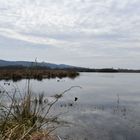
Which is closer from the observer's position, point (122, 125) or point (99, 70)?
point (122, 125)

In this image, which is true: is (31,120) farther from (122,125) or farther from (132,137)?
(122,125)

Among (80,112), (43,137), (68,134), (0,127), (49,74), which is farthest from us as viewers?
(49,74)

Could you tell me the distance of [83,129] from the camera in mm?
12836

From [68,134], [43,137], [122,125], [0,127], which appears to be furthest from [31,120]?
[122,125]

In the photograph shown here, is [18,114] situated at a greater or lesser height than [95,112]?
greater

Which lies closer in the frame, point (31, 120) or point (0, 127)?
point (0, 127)

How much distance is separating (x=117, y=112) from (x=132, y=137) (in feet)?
18.2

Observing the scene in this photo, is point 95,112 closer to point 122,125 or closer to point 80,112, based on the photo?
point 80,112

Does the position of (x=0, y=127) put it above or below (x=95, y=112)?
above

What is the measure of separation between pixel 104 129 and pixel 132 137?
1.37 metres

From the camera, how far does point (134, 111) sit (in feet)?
58.9

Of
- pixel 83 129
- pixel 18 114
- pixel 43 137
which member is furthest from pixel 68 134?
pixel 43 137

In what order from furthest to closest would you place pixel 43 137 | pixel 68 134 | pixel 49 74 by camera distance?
1. pixel 49 74
2. pixel 68 134
3. pixel 43 137

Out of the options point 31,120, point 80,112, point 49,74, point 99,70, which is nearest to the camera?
point 31,120
